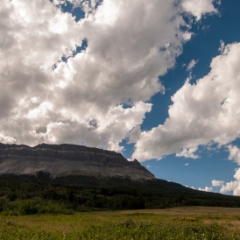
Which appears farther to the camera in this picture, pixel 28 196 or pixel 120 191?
pixel 120 191

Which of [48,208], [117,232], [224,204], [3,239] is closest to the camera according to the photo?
[3,239]

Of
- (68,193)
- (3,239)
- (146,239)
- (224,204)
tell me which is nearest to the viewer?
(3,239)

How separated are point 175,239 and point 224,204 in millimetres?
134118

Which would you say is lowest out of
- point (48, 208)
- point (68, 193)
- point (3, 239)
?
point (3, 239)

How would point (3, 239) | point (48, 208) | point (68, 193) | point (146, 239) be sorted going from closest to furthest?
1. point (3, 239)
2. point (146, 239)
3. point (48, 208)
4. point (68, 193)

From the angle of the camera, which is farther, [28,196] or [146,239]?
[28,196]

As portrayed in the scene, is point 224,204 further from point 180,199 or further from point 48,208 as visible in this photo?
point 48,208

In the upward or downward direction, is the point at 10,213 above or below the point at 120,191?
below

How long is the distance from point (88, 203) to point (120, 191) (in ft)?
148

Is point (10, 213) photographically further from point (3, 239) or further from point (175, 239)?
point (175, 239)

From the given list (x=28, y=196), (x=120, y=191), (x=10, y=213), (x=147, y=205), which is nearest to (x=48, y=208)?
(x=10, y=213)

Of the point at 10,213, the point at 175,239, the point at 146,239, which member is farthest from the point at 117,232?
the point at 10,213

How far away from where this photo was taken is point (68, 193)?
4601 inches

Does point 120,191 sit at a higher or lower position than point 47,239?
higher
